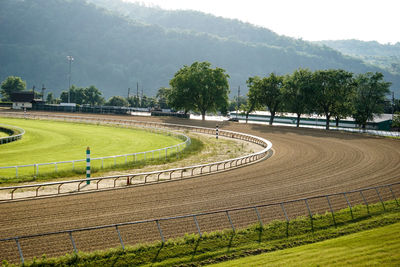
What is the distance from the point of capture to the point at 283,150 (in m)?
36.9

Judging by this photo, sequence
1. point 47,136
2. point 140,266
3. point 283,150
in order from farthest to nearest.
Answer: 1. point 47,136
2. point 283,150
3. point 140,266

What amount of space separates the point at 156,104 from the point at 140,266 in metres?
124

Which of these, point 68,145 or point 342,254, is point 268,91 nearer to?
point 68,145

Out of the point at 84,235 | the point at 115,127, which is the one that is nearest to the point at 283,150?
the point at 84,235

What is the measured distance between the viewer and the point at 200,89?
7688 cm

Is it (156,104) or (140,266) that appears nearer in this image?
(140,266)

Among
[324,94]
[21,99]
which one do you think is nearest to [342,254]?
[324,94]

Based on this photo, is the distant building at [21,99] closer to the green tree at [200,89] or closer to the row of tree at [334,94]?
the green tree at [200,89]

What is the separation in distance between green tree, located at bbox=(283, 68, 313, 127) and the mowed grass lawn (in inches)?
2018

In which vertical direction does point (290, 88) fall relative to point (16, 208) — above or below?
above

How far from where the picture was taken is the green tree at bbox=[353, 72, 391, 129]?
208 feet

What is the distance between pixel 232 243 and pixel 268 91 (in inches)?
2383

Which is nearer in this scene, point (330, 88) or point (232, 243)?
point (232, 243)

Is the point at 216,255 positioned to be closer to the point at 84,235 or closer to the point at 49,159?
the point at 84,235
